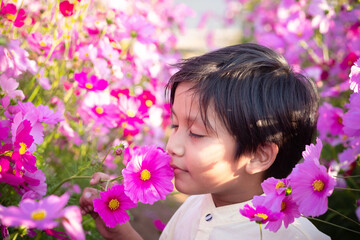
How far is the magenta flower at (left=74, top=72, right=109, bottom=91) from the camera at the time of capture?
128 centimetres

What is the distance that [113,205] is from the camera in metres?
0.88

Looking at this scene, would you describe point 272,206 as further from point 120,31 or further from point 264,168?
point 120,31

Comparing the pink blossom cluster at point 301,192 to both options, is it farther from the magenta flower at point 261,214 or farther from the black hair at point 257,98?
the black hair at point 257,98

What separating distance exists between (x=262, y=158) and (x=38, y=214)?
53 cm

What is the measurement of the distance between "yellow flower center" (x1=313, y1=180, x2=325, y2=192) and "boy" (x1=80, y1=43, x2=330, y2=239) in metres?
0.18

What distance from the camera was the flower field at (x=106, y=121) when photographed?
79 cm

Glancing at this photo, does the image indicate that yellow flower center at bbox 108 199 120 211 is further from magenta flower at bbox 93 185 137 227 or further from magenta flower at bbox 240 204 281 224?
magenta flower at bbox 240 204 281 224

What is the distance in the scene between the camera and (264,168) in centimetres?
98

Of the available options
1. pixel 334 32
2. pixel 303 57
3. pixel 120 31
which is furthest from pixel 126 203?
pixel 303 57

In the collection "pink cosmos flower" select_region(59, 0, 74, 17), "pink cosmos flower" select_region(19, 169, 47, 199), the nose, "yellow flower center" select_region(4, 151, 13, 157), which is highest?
"pink cosmos flower" select_region(59, 0, 74, 17)

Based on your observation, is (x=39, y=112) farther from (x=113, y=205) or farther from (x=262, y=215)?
(x=262, y=215)

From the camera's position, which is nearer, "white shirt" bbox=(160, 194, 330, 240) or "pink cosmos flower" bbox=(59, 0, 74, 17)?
"white shirt" bbox=(160, 194, 330, 240)

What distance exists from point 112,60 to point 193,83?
502mm

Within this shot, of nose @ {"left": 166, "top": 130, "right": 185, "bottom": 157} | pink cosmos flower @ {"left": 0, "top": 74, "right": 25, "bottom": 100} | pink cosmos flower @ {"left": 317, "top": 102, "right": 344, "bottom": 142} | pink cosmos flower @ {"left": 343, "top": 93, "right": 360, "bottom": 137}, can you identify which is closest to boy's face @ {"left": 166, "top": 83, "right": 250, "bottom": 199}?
nose @ {"left": 166, "top": 130, "right": 185, "bottom": 157}
